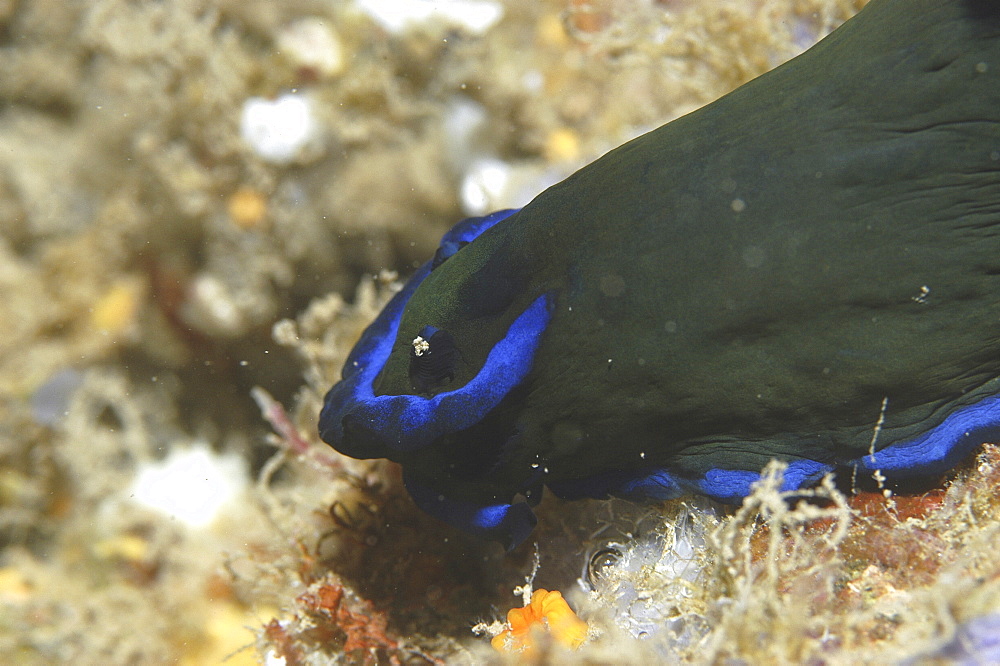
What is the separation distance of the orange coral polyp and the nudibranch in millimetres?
242

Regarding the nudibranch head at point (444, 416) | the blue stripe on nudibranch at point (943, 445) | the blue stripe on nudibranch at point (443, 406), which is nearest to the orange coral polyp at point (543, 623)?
the nudibranch head at point (444, 416)

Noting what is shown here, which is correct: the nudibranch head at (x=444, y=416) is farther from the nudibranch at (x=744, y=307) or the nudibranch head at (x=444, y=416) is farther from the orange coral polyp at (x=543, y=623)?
the orange coral polyp at (x=543, y=623)

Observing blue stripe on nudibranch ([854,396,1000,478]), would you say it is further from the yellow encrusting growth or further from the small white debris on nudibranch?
the yellow encrusting growth

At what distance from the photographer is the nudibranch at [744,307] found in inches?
68.4

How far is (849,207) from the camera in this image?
176cm

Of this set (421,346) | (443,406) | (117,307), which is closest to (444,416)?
(443,406)

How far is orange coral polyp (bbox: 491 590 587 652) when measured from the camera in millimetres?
1964

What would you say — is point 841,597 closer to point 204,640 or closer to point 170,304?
point 204,640

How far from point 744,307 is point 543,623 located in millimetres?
1201

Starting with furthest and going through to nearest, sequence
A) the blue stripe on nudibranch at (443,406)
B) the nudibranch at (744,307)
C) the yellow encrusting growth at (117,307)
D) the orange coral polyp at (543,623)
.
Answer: the yellow encrusting growth at (117,307) → the blue stripe on nudibranch at (443,406) → the orange coral polyp at (543,623) → the nudibranch at (744,307)

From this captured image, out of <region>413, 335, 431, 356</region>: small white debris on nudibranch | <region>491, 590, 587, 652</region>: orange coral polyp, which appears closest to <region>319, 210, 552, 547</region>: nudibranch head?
<region>413, 335, 431, 356</region>: small white debris on nudibranch

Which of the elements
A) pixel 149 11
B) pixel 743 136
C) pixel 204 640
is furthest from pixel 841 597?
pixel 149 11

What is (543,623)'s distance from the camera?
2047 mm

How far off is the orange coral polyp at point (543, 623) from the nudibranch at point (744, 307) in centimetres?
24
